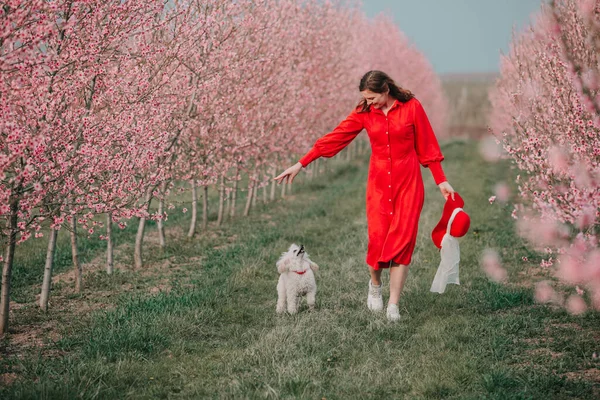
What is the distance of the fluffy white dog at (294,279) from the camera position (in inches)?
238

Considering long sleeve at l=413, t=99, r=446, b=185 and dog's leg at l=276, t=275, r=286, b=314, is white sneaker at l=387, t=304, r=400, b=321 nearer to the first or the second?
dog's leg at l=276, t=275, r=286, b=314

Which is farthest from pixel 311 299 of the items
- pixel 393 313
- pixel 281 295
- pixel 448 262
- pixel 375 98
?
pixel 375 98

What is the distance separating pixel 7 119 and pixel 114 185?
1.72 metres

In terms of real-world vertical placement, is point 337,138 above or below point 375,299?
above

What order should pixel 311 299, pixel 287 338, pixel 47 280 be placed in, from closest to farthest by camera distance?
1. pixel 287 338
2. pixel 311 299
3. pixel 47 280

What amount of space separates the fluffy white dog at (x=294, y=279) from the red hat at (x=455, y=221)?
1.40 meters

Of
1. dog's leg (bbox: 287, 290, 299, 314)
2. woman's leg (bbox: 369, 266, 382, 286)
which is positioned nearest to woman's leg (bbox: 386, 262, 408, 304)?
woman's leg (bbox: 369, 266, 382, 286)

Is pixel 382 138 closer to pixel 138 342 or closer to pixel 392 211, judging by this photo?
pixel 392 211

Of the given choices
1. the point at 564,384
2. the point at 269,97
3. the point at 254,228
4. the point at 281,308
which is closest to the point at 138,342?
the point at 281,308

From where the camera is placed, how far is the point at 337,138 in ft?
20.3

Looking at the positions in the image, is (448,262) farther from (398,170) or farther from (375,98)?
(375,98)

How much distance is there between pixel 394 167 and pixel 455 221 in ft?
2.74

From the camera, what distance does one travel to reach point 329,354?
509 centimetres

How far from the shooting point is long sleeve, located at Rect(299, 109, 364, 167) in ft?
20.1
